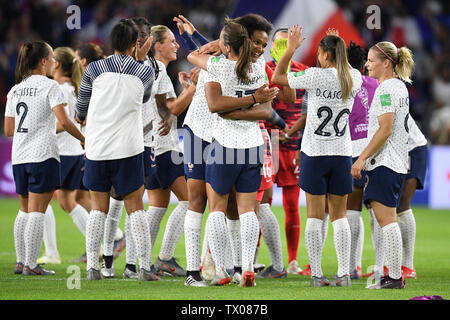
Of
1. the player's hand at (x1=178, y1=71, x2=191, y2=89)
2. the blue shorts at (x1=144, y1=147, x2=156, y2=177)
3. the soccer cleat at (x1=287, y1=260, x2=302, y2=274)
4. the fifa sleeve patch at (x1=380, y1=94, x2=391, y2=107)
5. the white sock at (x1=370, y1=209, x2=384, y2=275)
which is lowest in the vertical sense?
the soccer cleat at (x1=287, y1=260, x2=302, y2=274)

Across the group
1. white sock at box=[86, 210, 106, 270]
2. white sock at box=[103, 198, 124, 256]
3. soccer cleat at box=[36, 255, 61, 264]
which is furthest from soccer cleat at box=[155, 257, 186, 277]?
soccer cleat at box=[36, 255, 61, 264]

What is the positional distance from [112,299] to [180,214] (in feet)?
7.61

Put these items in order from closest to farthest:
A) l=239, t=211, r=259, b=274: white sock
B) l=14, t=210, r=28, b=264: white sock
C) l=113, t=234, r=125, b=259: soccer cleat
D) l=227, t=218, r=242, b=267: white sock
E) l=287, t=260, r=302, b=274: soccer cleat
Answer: l=239, t=211, r=259, b=274: white sock
l=227, t=218, r=242, b=267: white sock
l=14, t=210, r=28, b=264: white sock
l=287, t=260, r=302, b=274: soccer cleat
l=113, t=234, r=125, b=259: soccer cleat

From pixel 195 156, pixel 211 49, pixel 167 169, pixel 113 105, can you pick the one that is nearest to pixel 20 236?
pixel 167 169

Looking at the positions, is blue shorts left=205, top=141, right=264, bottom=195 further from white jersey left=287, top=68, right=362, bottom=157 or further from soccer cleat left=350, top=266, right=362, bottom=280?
soccer cleat left=350, top=266, right=362, bottom=280

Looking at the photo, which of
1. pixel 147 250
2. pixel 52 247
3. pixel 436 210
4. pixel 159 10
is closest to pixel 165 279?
pixel 147 250

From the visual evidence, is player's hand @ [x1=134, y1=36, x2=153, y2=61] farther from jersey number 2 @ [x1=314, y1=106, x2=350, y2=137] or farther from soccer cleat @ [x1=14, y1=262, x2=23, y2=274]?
soccer cleat @ [x1=14, y1=262, x2=23, y2=274]

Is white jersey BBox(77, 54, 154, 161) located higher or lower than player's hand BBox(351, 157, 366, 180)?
higher

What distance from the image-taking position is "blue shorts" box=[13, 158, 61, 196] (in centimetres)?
795

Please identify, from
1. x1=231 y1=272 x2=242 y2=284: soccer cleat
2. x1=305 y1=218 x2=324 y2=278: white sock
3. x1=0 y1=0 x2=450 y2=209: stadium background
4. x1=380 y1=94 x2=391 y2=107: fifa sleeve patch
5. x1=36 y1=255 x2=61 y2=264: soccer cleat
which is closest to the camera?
x1=380 y1=94 x2=391 y2=107: fifa sleeve patch

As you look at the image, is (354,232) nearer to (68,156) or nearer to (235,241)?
(235,241)

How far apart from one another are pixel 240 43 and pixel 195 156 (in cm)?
113

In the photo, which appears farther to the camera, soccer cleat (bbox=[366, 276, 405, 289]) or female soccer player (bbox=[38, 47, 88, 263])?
female soccer player (bbox=[38, 47, 88, 263])

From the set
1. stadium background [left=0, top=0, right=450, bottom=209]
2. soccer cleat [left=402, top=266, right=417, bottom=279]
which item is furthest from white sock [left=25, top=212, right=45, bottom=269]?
stadium background [left=0, top=0, right=450, bottom=209]
